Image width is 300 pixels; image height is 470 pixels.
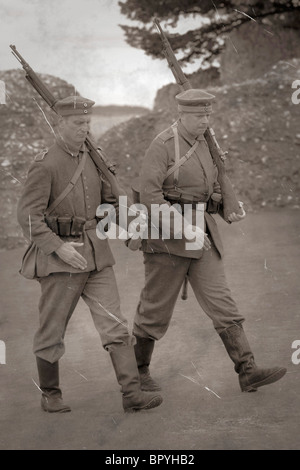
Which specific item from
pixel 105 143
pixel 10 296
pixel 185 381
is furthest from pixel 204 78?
pixel 185 381

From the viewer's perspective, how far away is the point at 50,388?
6.53 meters

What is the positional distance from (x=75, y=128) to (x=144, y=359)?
177 cm

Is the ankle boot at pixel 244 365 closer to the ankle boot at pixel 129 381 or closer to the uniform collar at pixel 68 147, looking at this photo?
the ankle boot at pixel 129 381

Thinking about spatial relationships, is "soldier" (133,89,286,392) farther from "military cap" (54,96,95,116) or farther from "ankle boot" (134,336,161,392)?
"military cap" (54,96,95,116)

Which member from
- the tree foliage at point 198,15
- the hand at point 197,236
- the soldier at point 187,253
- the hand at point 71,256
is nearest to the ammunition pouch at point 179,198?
the soldier at point 187,253

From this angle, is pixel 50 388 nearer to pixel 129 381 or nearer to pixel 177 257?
pixel 129 381

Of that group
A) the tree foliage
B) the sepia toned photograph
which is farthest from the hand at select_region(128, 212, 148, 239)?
the tree foliage

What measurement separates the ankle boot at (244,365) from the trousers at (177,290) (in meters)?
0.07

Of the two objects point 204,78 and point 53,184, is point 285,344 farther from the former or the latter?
point 204,78

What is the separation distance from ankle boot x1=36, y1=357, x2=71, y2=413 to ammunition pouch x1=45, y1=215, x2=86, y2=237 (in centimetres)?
86

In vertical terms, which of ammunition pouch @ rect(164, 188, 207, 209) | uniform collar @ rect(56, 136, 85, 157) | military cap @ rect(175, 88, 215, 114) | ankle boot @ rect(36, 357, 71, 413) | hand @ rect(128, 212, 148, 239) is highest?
military cap @ rect(175, 88, 215, 114)

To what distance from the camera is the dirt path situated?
19.1 feet

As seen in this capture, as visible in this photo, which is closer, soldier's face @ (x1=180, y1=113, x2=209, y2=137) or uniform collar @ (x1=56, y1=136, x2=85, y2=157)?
uniform collar @ (x1=56, y1=136, x2=85, y2=157)

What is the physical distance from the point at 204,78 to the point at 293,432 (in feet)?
63.2
